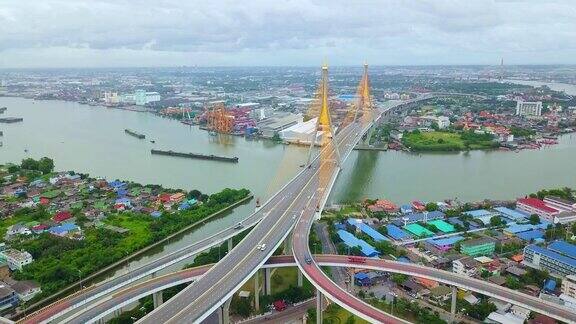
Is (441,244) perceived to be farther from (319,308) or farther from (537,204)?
(319,308)

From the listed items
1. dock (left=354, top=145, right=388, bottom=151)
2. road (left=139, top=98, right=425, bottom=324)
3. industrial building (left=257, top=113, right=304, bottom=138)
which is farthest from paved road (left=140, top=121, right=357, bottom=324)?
industrial building (left=257, top=113, right=304, bottom=138)

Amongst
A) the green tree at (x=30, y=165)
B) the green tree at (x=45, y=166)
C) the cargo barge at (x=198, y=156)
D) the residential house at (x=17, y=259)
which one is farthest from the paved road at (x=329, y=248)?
the green tree at (x=30, y=165)

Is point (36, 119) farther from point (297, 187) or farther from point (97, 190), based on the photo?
point (297, 187)

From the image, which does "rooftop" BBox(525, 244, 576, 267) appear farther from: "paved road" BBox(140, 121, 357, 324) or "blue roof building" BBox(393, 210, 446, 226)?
"paved road" BBox(140, 121, 357, 324)

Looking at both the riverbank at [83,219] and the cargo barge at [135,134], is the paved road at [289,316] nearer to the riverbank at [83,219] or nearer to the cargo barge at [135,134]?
the riverbank at [83,219]

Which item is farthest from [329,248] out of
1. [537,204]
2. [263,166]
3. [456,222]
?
[263,166]
